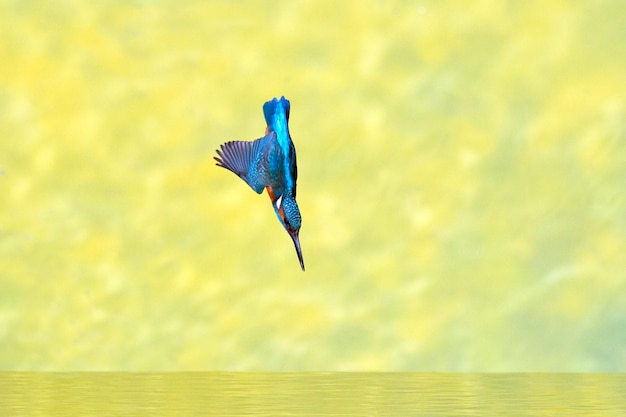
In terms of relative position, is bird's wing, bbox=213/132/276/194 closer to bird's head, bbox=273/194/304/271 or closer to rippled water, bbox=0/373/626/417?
bird's head, bbox=273/194/304/271

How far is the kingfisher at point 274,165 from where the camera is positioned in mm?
3436

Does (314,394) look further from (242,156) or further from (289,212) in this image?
(242,156)

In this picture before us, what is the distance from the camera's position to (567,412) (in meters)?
3.17

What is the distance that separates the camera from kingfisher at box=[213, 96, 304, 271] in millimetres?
3436

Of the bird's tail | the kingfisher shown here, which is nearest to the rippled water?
the kingfisher

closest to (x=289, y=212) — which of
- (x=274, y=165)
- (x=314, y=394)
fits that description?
(x=274, y=165)

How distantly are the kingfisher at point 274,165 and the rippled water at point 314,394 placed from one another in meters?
0.42

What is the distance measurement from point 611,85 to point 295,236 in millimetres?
1468

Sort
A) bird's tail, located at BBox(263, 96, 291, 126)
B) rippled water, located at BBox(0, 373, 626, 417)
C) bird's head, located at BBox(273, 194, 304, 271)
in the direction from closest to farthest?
rippled water, located at BBox(0, 373, 626, 417)
bird's head, located at BBox(273, 194, 304, 271)
bird's tail, located at BBox(263, 96, 291, 126)

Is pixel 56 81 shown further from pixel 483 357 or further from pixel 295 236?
pixel 483 357

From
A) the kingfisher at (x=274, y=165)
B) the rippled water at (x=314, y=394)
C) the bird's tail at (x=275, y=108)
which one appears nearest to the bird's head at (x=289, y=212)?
the kingfisher at (x=274, y=165)

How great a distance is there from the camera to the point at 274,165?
11.3ft

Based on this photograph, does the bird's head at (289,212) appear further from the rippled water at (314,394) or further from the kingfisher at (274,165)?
the rippled water at (314,394)

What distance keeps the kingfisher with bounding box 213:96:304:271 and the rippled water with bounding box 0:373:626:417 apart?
1.39 ft
